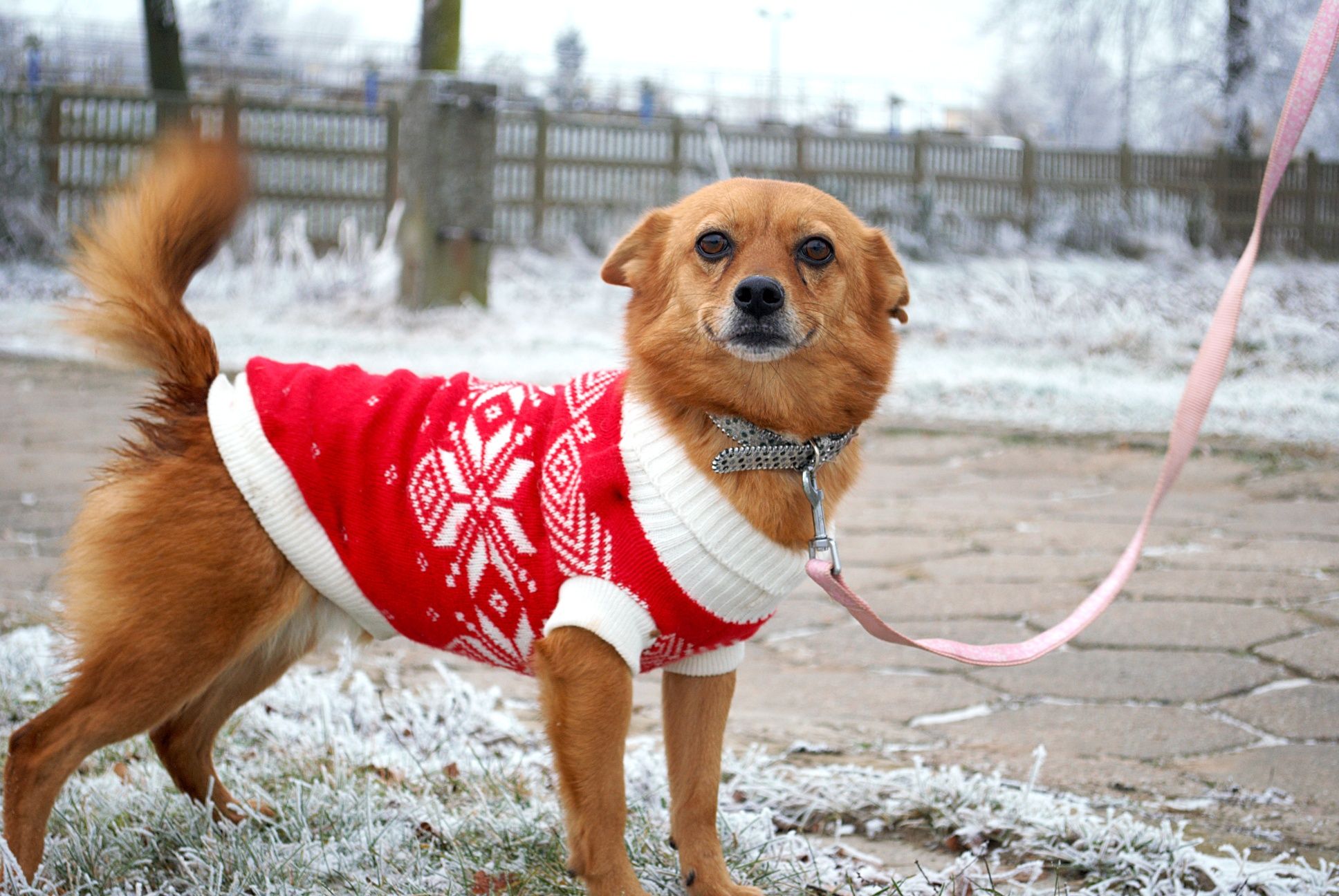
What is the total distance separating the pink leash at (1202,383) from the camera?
6.04ft

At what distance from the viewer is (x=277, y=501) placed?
2.01m

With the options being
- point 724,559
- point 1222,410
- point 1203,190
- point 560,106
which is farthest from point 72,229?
point 560,106

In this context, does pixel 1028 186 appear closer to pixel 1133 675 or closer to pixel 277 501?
pixel 1133 675

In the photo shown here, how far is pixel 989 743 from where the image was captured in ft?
8.80

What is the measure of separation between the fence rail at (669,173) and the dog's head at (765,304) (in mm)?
10635

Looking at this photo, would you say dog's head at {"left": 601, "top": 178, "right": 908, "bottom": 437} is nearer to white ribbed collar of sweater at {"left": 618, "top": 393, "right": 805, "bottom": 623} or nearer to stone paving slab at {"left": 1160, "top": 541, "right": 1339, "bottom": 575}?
white ribbed collar of sweater at {"left": 618, "top": 393, "right": 805, "bottom": 623}

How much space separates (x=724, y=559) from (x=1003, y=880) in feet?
2.51

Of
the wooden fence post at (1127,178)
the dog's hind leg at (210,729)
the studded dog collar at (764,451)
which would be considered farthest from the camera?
the wooden fence post at (1127,178)

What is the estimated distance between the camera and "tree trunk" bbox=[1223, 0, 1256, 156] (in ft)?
42.3

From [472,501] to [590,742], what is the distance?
435 mm

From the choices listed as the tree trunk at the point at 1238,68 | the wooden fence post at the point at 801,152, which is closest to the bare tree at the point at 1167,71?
the tree trunk at the point at 1238,68

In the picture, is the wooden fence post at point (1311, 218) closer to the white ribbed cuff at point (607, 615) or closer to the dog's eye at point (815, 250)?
the dog's eye at point (815, 250)

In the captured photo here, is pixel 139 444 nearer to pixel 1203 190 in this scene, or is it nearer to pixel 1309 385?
pixel 1309 385

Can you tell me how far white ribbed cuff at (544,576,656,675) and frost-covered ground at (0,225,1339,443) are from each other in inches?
205
